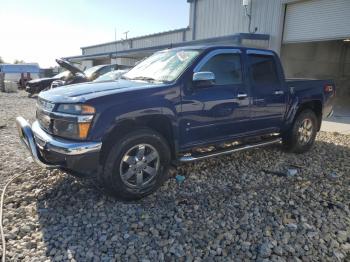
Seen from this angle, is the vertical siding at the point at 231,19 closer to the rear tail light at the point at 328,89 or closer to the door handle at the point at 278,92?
the rear tail light at the point at 328,89

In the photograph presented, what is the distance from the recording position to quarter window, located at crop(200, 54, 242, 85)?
14.3 feet

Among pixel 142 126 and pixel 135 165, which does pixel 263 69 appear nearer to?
pixel 142 126

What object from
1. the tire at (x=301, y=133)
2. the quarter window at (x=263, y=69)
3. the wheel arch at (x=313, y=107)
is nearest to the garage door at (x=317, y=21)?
the wheel arch at (x=313, y=107)

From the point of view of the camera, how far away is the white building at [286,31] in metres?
10.8

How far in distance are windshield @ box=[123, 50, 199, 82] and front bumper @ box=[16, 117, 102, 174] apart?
1428 mm

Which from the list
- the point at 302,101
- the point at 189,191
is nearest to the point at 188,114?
the point at 189,191

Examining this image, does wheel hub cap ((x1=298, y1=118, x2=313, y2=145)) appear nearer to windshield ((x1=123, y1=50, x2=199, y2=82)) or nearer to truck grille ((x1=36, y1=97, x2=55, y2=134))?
windshield ((x1=123, y1=50, x2=199, y2=82))

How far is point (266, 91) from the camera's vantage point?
499 centimetres

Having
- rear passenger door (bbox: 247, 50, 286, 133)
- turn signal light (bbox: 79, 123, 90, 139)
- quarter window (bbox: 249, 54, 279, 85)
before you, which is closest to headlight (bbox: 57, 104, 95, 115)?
turn signal light (bbox: 79, 123, 90, 139)

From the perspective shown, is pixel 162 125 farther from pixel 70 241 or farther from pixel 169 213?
pixel 70 241

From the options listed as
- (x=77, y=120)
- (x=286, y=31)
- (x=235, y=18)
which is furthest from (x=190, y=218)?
(x=235, y=18)

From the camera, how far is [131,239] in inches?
116

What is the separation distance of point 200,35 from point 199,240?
14992mm

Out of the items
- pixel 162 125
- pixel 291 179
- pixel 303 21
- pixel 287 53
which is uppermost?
pixel 303 21
